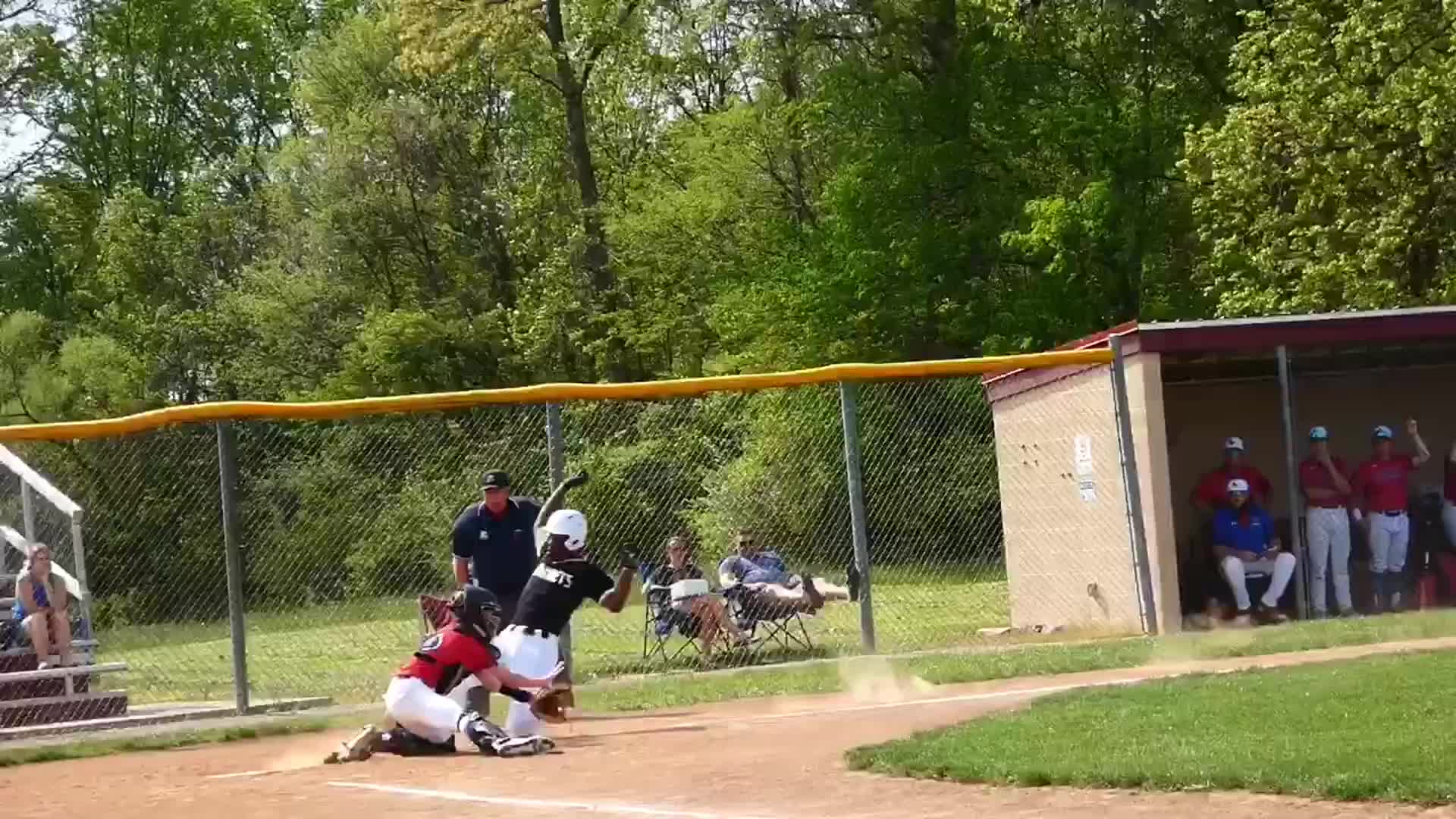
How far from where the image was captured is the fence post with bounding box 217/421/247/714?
14.9 metres

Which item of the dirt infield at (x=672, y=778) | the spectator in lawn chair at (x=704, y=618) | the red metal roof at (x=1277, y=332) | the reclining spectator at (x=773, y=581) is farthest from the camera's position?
the red metal roof at (x=1277, y=332)

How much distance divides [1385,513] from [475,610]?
1038 centimetres

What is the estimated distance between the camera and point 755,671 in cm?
1627

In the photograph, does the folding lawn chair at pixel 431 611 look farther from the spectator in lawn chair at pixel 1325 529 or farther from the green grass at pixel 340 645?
the spectator in lawn chair at pixel 1325 529

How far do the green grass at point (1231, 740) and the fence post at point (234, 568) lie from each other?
577cm

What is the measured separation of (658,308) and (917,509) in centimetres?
2718

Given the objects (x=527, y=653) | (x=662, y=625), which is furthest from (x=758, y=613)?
(x=527, y=653)

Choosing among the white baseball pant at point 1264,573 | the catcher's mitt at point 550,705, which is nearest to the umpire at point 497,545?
the catcher's mitt at point 550,705

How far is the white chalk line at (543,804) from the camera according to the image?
8992mm

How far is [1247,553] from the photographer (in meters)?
18.6

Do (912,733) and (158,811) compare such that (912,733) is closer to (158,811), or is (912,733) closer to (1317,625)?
(158,811)

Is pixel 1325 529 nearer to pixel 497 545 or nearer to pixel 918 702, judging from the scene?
pixel 918 702

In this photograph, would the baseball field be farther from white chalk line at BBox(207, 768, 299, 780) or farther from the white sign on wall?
the white sign on wall

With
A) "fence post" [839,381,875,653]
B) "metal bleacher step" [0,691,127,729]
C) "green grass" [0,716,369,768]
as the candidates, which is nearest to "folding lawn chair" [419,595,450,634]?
"green grass" [0,716,369,768]
